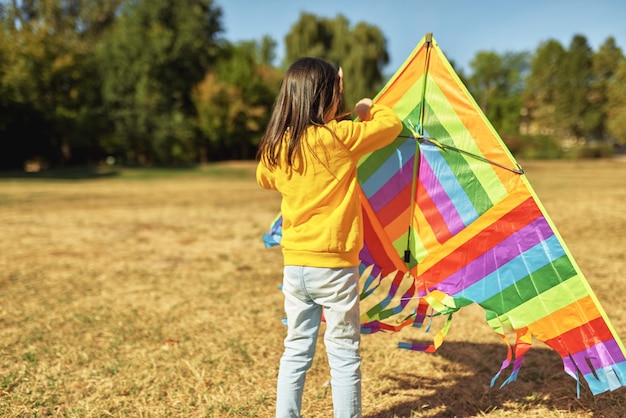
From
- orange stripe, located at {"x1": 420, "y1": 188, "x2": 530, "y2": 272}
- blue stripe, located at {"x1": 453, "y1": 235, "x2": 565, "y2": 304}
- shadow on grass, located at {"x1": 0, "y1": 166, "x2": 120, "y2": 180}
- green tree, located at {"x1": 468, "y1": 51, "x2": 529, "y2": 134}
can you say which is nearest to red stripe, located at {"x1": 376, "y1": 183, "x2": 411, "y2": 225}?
orange stripe, located at {"x1": 420, "y1": 188, "x2": 530, "y2": 272}

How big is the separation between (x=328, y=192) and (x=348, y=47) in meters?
39.6

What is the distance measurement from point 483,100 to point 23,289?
63.2 m

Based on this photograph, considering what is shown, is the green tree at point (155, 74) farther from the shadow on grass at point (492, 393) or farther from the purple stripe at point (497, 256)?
the purple stripe at point (497, 256)

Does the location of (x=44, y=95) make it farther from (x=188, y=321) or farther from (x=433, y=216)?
(x=433, y=216)

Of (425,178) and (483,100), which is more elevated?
(483,100)

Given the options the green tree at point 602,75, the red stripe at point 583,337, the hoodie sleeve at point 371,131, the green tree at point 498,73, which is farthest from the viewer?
the green tree at point 498,73

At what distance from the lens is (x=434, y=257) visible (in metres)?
3.18

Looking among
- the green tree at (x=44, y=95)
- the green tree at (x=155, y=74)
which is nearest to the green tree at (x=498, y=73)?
the green tree at (x=155, y=74)

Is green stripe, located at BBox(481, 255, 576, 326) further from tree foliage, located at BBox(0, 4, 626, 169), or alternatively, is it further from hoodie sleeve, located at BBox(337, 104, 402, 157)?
tree foliage, located at BBox(0, 4, 626, 169)

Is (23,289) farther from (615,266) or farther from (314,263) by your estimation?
(615,266)

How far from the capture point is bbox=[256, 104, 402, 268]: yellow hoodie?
95.3 inches

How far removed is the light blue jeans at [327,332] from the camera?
245 centimetres

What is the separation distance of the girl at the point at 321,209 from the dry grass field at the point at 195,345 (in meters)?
0.77

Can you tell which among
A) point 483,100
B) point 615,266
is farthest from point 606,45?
point 615,266
